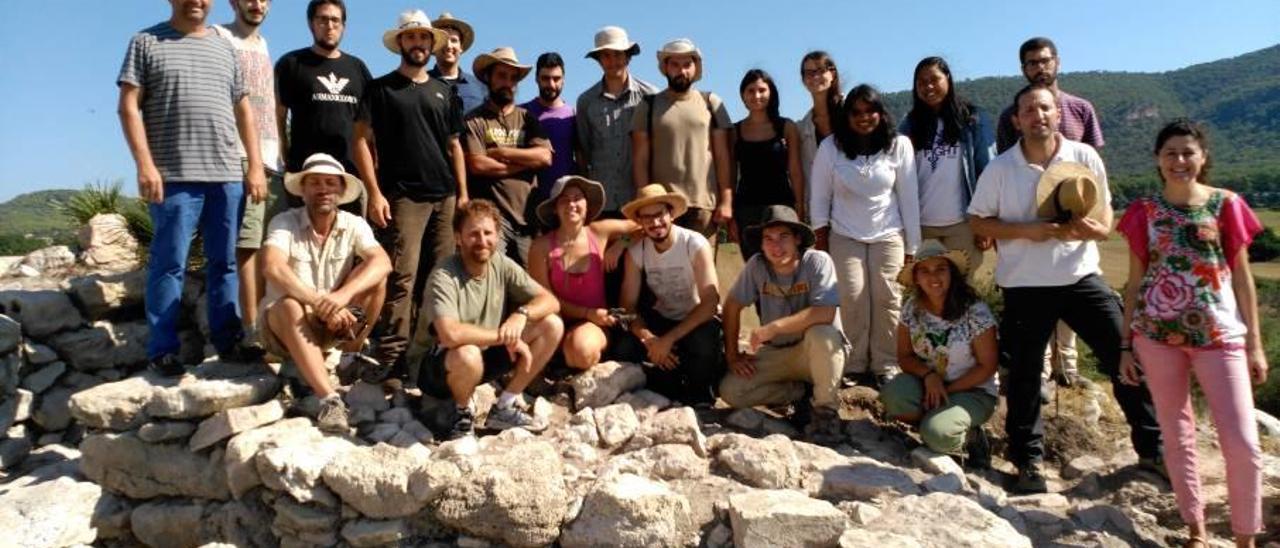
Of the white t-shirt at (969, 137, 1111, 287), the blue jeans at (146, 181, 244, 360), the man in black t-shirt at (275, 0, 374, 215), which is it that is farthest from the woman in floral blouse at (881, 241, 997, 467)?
the blue jeans at (146, 181, 244, 360)

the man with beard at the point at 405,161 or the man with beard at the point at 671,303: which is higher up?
the man with beard at the point at 405,161

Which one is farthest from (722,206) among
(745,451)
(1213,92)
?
(1213,92)

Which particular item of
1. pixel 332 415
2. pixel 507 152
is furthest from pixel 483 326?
pixel 507 152

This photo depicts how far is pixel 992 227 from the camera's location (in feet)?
15.5

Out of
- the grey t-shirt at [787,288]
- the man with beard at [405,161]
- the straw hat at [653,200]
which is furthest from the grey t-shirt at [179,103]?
the grey t-shirt at [787,288]

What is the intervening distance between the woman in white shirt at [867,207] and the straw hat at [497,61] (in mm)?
2376

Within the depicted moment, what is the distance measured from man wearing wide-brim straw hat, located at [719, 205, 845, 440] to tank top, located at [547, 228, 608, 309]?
2.95 ft

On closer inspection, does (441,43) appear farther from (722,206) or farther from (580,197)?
(722,206)

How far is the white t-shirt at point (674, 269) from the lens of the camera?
5.58 m

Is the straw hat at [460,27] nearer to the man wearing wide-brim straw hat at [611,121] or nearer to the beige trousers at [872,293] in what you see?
the man wearing wide-brim straw hat at [611,121]

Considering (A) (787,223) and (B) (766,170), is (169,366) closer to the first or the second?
(A) (787,223)

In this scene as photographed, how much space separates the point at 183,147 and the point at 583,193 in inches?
98.3

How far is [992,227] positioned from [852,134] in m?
1.18

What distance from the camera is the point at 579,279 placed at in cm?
557
